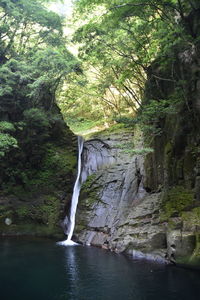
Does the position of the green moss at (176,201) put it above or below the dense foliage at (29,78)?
below

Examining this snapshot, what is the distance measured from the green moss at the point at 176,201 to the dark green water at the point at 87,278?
227cm

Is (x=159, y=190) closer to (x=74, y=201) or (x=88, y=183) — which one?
(x=88, y=183)

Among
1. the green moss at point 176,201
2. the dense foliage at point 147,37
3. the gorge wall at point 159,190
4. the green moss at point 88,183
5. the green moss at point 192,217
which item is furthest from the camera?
the green moss at point 88,183

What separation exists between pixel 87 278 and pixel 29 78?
11.6 meters

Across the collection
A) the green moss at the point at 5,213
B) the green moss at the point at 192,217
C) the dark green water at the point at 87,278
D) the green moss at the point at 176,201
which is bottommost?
the dark green water at the point at 87,278

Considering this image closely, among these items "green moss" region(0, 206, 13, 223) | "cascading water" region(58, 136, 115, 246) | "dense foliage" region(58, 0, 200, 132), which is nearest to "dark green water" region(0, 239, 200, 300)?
"green moss" region(0, 206, 13, 223)

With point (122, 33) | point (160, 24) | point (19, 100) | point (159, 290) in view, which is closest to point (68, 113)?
point (19, 100)

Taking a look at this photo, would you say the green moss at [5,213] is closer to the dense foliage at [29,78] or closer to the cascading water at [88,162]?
the dense foliage at [29,78]

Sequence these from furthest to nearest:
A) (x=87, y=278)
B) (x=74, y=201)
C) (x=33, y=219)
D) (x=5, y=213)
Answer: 1. (x=74, y=201)
2. (x=33, y=219)
3. (x=5, y=213)
4. (x=87, y=278)

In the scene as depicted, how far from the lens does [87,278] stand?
844 centimetres

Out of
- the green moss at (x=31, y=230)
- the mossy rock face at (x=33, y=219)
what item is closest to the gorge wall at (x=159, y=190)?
the green moss at (x=31, y=230)

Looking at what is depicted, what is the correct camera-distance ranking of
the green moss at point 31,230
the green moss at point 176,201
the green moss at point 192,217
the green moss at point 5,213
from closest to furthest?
the green moss at point 192,217 → the green moss at point 176,201 → the green moss at point 31,230 → the green moss at point 5,213

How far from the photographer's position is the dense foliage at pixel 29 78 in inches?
584

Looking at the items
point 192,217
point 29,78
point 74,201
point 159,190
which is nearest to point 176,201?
point 192,217
